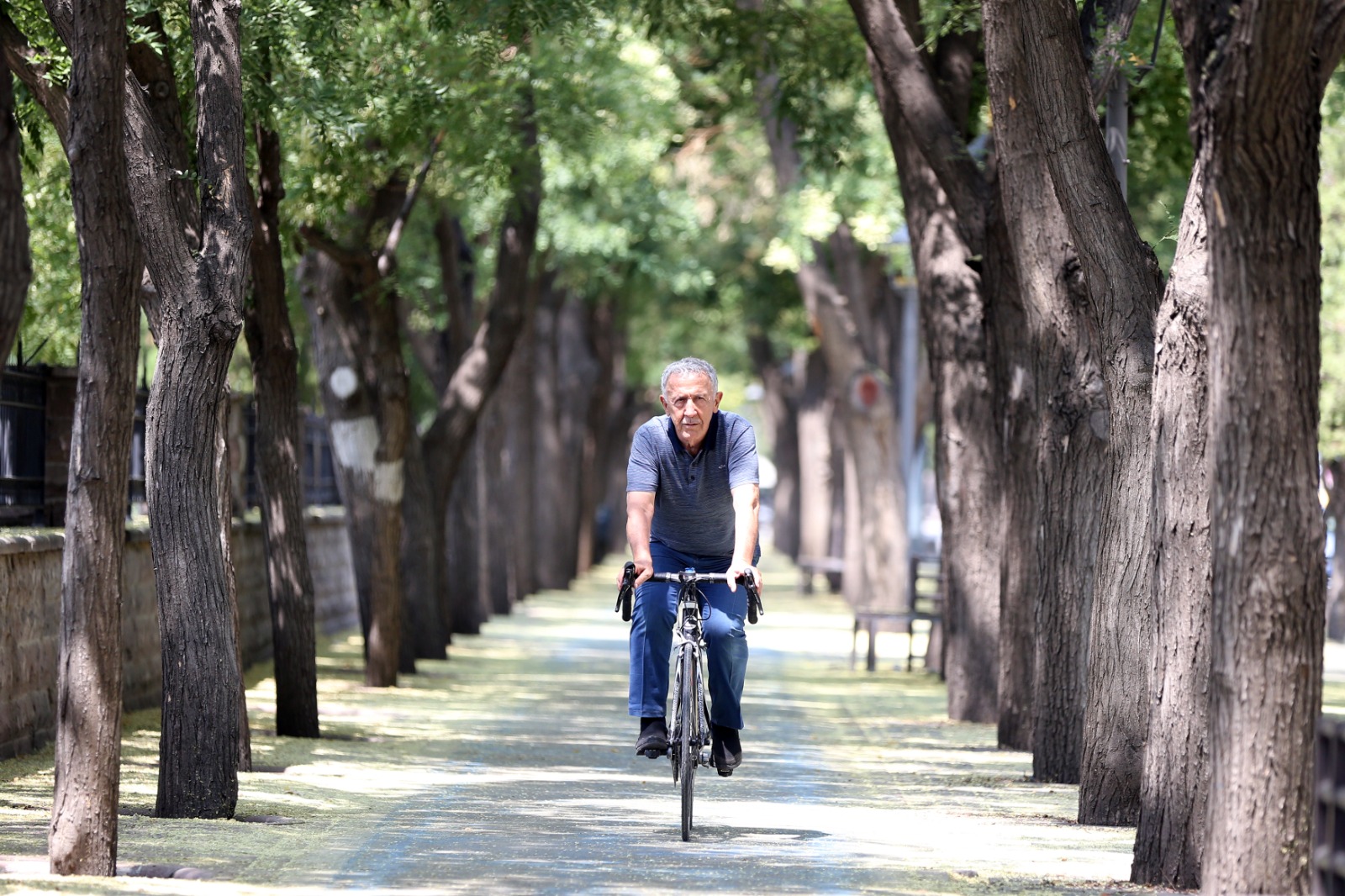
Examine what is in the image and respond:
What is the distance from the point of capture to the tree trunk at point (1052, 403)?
10.6m

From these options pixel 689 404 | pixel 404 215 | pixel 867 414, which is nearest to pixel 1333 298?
pixel 867 414

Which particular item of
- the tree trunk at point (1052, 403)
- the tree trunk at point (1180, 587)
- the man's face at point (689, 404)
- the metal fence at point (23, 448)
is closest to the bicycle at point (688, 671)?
the man's face at point (689, 404)

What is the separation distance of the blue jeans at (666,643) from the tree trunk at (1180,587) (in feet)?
6.23

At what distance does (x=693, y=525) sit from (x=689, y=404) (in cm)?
62

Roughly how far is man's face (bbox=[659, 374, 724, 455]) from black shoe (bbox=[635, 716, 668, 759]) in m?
1.25

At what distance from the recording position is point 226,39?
993 cm

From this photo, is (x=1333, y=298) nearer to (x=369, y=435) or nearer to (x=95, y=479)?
(x=369, y=435)

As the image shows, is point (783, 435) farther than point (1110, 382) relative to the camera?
Yes

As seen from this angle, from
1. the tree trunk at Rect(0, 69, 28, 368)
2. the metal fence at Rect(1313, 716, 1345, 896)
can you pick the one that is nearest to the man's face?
the tree trunk at Rect(0, 69, 28, 368)

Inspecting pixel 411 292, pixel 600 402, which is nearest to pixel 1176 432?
pixel 411 292

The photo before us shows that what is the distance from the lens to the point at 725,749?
31.8 ft

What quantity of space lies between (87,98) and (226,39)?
5.71 ft

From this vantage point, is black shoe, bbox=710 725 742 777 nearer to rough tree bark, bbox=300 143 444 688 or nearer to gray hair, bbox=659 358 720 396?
gray hair, bbox=659 358 720 396

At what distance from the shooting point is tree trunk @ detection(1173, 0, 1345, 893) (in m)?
6.78
